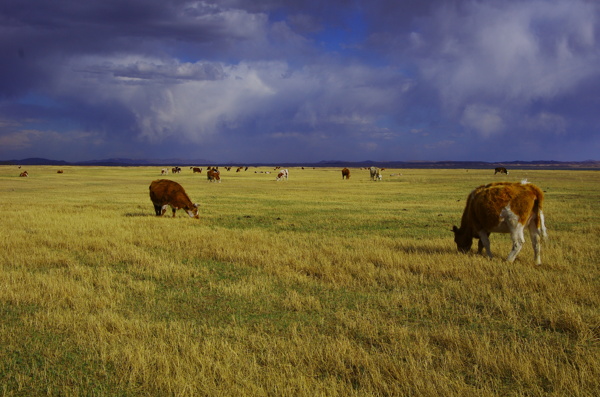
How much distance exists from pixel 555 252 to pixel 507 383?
762 centimetres

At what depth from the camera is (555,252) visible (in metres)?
11.1

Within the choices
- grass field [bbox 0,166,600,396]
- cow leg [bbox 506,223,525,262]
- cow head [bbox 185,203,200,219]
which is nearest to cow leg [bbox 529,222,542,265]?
grass field [bbox 0,166,600,396]

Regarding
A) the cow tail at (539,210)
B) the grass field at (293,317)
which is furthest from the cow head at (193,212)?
the cow tail at (539,210)

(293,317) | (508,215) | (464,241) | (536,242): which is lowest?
(293,317)

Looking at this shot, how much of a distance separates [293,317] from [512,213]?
20.3ft

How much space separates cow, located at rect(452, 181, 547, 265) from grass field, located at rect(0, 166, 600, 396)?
1.93 feet

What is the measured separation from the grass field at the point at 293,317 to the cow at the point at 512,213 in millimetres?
588

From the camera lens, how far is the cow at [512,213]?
10117 mm

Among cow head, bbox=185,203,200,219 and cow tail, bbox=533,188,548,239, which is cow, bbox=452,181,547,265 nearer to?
cow tail, bbox=533,188,548,239

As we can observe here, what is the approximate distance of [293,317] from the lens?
6.79 m

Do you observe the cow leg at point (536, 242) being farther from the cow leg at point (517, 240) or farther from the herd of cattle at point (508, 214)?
the cow leg at point (517, 240)

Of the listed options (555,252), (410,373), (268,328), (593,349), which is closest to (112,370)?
(268,328)

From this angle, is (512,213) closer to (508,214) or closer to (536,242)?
(508,214)

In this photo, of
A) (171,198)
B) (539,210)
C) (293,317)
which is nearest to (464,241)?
(539,210)
